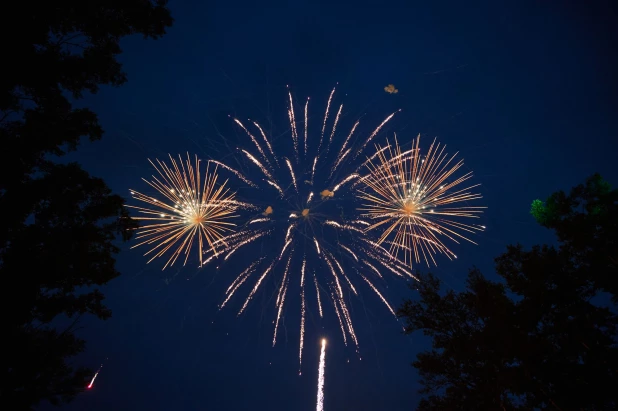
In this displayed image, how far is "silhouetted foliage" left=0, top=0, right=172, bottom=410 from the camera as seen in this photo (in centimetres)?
720

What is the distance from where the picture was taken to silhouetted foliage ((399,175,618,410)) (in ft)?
34.2

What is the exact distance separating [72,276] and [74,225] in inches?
52.9

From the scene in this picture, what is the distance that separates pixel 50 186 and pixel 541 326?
16514mm

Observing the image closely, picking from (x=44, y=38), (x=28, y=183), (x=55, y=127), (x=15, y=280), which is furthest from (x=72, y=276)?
(x=44, y=38)

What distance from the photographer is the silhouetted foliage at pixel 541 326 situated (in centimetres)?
1043

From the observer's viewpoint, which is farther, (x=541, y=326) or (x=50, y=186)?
(x=541, y=326)

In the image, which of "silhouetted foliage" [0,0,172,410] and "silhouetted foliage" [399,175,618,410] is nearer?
"silhouetted foliage" [0,0,172,410]

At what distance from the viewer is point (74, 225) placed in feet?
27.5

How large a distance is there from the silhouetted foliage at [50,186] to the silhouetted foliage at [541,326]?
1243 centimetres

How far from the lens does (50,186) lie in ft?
26.5

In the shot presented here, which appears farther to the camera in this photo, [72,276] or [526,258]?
[526,258]

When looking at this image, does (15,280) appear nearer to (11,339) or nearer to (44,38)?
(11,339)

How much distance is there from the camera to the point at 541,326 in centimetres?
1182

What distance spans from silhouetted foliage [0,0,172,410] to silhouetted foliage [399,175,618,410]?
1243cm
